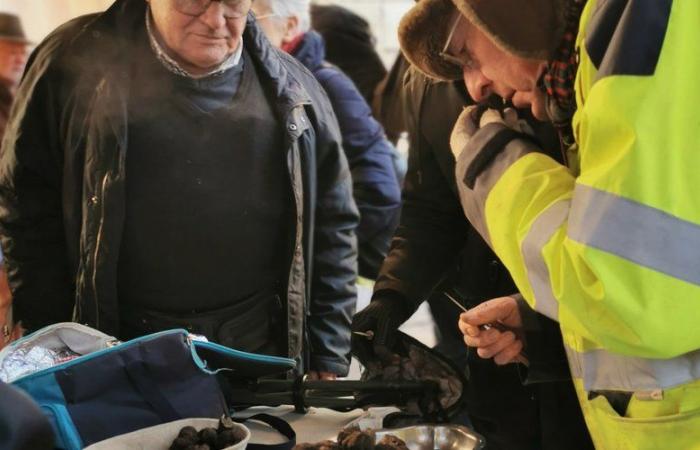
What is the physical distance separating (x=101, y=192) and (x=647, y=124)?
4.18ft

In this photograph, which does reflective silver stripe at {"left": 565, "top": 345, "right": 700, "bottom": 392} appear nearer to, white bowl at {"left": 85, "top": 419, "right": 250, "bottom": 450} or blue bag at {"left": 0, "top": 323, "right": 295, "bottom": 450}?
white bowl at {"left": 85, "top": 419, "right": 250, "bottom": 450}

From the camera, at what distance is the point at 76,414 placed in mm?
1453

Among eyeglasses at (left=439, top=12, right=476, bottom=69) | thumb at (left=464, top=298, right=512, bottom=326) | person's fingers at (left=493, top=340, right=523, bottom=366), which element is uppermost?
eyeglasses at (left=439, top=12, right=476, bottom=69)

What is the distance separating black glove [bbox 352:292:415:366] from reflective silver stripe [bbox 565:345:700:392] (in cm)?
55

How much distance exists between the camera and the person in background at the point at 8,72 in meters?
2.08

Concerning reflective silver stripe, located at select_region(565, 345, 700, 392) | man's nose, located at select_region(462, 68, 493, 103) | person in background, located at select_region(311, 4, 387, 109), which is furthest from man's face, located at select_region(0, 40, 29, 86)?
person in background, located at select_region(311, 4, 387, 109)

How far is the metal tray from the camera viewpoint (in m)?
1.58

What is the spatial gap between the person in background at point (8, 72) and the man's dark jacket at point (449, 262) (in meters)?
0.88

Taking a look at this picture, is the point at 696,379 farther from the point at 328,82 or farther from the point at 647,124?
the point at 328,82

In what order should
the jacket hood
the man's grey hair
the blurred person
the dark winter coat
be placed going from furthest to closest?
the jacket hood
the man's grey hair
the blurred person
the dark winter coat

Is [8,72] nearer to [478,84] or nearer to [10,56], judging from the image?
[10,56]

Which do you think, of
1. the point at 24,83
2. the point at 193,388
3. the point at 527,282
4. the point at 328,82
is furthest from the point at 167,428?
the point at 328,82

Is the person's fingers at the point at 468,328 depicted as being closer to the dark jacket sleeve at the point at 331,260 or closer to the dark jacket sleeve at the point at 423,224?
the dark jacket sleeve at the point at 423,224

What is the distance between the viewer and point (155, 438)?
1460 millimetres
